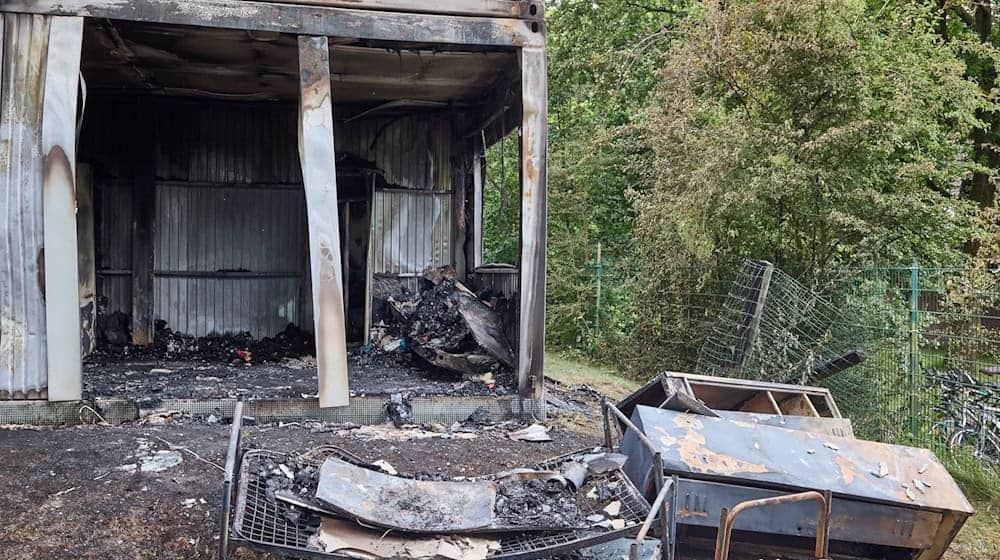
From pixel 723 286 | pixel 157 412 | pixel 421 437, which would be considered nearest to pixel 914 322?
pixel 723 286

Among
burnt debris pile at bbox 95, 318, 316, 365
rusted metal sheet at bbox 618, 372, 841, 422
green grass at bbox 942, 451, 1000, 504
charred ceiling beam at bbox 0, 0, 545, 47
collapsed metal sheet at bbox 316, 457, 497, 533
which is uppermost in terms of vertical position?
charred ceiling beam at bbox 0, 0, 545, 47

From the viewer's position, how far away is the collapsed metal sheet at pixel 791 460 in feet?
13.6

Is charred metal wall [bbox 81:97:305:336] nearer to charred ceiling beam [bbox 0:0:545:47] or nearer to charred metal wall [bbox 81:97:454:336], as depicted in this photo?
charred metal wall [bbox 81:97:454:336]

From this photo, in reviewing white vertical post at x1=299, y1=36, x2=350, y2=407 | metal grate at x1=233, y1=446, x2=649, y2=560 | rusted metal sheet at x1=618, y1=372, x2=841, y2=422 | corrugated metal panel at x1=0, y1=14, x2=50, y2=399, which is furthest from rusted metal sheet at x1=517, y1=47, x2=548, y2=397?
corrugated metal panel at x1=0, y1=14, x2=50, y2=399

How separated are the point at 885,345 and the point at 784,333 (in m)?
0.94

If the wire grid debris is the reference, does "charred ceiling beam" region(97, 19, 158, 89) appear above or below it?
above

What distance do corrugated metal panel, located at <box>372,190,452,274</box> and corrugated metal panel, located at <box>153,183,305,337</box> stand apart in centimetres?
117

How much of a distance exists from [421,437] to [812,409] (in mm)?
3033

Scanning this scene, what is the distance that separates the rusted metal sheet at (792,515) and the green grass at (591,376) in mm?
5094

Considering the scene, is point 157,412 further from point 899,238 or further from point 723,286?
point 899,238

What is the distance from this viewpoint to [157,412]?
21.1 feet

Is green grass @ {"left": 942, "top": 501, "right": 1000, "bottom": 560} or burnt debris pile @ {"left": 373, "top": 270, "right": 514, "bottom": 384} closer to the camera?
green grass @ {"left": 942, "top": 501, "right": 1000, "bottom": 560}

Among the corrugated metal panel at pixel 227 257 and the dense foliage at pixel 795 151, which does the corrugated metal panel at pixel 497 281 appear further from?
the corrugated metal panel at pixel 227 257

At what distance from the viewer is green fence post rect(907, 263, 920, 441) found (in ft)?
22.3
